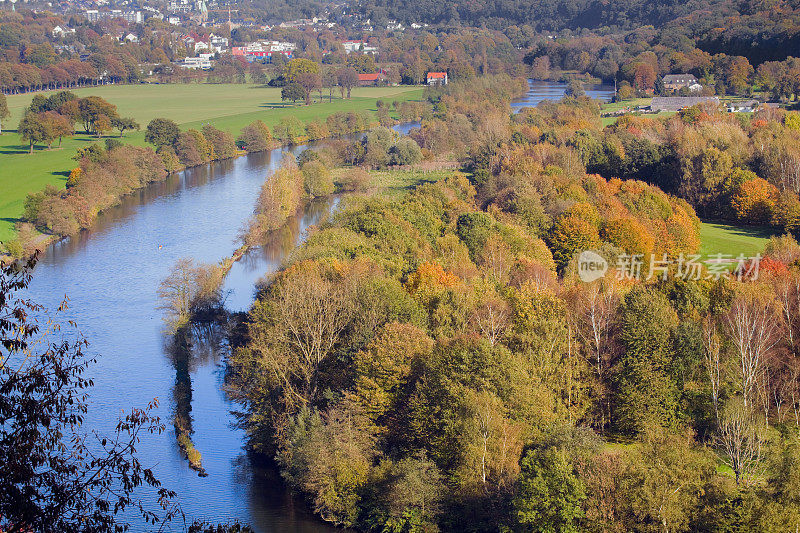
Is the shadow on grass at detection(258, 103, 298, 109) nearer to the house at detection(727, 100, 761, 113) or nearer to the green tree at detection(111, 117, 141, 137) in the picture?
the green tree at detection(111, 117, 141, 137)

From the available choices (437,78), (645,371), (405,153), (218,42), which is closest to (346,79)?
(437,78)

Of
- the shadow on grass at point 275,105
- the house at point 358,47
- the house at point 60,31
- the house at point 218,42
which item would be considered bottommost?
the shadow on grass at point 275,105

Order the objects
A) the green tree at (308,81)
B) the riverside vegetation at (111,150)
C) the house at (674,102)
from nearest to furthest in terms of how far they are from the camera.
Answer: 1. the riverside vegetation at (111,150)
2. the house at (674,102)
3. the green tree at (308,81)

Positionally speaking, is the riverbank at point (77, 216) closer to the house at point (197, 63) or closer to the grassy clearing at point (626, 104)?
the grassy clearing at point (626, 104)

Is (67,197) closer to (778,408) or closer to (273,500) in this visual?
(273,500)

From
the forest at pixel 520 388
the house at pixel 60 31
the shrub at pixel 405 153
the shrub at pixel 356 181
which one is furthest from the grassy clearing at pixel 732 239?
the house at pixel 60 31

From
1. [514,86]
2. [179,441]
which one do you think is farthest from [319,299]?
[514,86]
